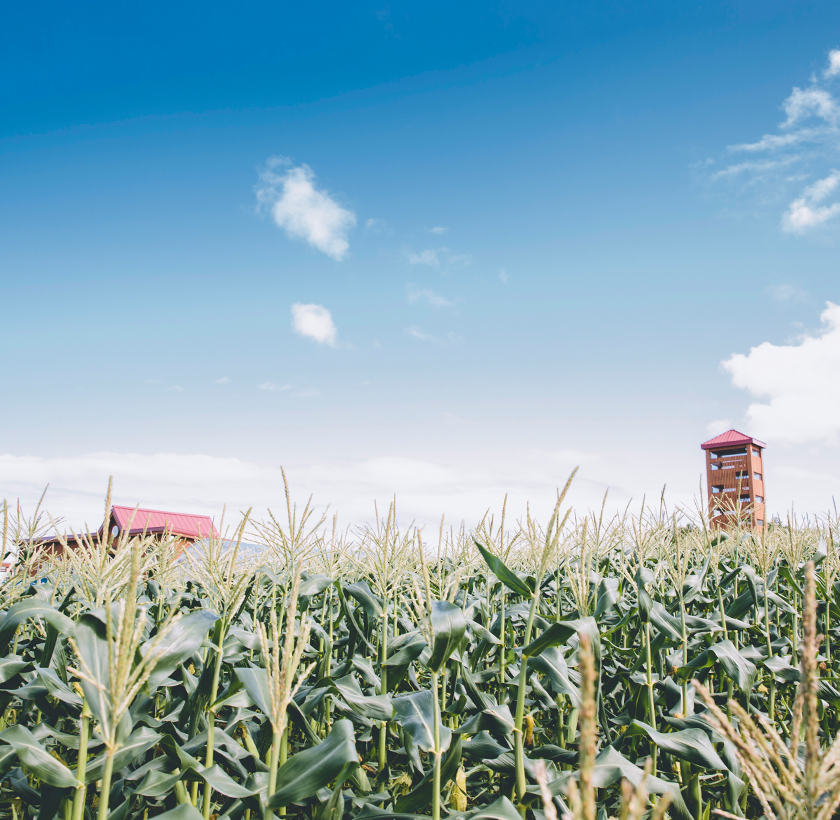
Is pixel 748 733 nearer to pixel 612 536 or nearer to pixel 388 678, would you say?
pixel 388 678

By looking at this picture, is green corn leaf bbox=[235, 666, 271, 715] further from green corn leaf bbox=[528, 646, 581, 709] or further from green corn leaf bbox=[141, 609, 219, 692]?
green corn leaf bbox=[528, 646, 581, 709]

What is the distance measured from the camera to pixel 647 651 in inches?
150

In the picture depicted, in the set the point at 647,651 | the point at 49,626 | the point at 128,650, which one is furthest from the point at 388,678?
the point at 128,650

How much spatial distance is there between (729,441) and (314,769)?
99.7ft

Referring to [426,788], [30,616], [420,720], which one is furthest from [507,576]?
[30,616]

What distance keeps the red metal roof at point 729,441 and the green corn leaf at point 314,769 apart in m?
29.9

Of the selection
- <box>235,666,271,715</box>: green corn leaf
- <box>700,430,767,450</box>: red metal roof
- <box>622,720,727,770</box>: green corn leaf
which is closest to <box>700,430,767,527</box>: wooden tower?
<box>700,430,767,450</box>: red metal roof

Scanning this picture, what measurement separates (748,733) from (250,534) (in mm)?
3921

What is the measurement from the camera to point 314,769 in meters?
2.17

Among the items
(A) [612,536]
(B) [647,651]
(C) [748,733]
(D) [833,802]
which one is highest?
(A) [612,536]

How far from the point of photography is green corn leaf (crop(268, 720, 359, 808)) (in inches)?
84.6

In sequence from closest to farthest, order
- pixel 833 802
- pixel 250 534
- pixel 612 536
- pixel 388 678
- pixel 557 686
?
pixel 833 802
pixel 557 686
pixel 388 678
pixel 250 534
pixel 612 536

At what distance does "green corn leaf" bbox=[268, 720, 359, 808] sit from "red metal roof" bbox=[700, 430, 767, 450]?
29.9 meters

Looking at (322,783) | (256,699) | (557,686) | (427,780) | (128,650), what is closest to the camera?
(128,650)
